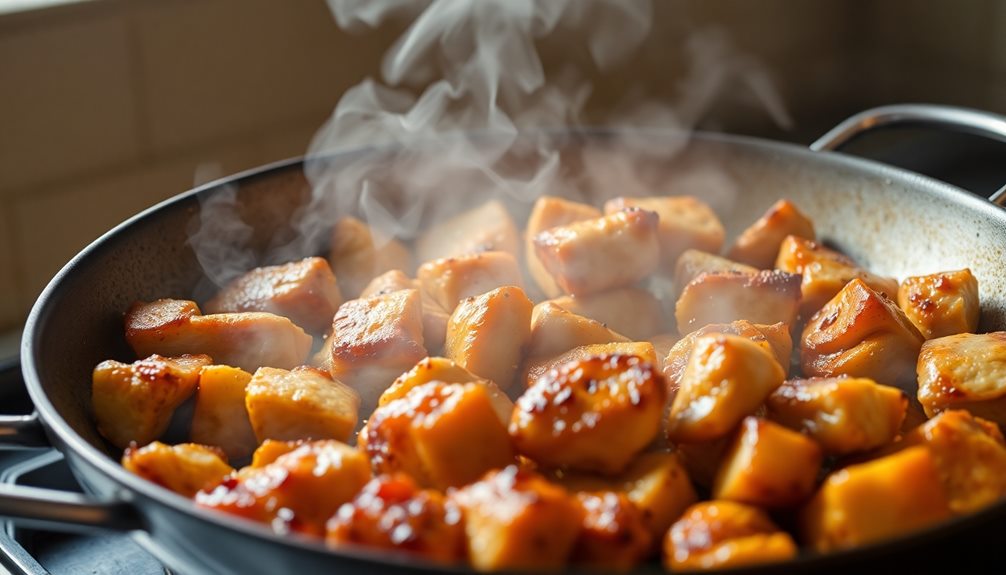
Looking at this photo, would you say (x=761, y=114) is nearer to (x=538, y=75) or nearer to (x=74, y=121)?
(x=538, y=75)

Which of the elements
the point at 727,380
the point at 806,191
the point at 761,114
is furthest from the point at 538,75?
the point at 727,380

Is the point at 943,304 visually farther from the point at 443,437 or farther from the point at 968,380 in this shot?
the point at 443,437

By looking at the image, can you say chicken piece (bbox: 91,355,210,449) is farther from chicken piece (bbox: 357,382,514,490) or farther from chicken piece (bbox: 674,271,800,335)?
chicken piece (bbox: 674,271,800,335)

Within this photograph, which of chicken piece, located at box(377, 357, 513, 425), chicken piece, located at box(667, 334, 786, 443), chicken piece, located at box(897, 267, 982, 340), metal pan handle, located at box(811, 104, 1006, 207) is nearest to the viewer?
chicken piece, located at box(667, 334, 786, 443)

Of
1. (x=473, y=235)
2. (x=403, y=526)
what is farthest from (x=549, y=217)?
(x=403, y=526)

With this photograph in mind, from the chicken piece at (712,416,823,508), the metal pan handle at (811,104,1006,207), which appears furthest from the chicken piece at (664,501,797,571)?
the metal pan handle at (811,104,1006,207)

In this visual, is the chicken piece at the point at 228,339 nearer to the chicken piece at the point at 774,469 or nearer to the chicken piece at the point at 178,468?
the chicken piece at the point at 178,468
